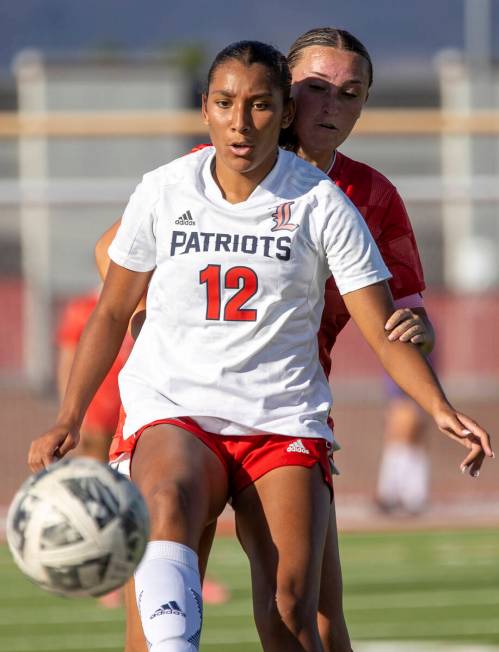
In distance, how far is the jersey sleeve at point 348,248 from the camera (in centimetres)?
427

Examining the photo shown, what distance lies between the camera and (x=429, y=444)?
13.3m

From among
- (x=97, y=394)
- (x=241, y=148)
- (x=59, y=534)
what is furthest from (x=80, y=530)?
(x=97, y=394)

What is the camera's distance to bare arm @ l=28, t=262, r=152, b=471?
14.3 feet

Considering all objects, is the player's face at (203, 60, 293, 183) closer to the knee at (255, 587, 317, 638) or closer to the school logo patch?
the school logo patch

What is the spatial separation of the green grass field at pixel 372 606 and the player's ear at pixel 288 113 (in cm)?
276

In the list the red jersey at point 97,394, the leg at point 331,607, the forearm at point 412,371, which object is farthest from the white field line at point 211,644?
the forearm at point 412,371

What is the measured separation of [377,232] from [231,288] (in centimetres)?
72

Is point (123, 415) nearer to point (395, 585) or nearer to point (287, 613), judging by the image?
point (287, 613)

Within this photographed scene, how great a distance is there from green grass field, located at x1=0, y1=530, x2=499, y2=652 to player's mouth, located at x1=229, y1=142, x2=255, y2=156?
286 centimetres

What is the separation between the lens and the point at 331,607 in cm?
480

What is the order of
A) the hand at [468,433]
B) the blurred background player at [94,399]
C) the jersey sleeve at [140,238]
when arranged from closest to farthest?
the hand at [468,433]
the jersey sleeve at [140,238]
the blurred background player at [94,399]

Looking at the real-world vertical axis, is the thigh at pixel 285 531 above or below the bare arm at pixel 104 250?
below

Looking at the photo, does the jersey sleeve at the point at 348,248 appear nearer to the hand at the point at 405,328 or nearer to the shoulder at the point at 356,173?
the hand at the point at 405,328

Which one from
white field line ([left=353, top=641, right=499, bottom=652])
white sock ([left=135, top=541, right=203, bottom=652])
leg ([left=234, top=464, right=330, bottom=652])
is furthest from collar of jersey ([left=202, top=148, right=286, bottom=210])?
white field line ([left=353, top=641, right=499, bottom=652])
